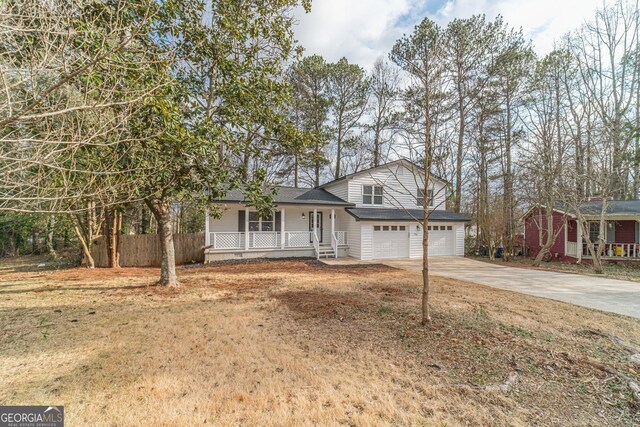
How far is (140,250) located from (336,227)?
402 inches

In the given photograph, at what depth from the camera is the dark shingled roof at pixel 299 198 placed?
13.2 metres

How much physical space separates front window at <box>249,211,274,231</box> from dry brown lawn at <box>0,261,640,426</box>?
782 cm

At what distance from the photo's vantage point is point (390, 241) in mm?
14758

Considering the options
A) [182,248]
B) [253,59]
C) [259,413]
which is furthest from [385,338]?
[182,248]

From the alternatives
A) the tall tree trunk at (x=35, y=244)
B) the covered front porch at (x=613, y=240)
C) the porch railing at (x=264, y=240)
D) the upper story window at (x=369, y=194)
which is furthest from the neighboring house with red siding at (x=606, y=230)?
the tall tree trunk at (x=35, y=244)

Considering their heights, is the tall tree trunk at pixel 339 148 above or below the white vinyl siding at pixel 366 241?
above

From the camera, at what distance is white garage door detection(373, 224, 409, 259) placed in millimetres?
14500

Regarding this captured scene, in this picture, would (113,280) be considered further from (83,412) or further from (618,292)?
(618,292)

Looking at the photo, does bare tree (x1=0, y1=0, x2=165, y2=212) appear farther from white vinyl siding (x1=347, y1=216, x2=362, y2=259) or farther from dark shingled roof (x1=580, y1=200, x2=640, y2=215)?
dark shingled roof (x1=580, y1=200, x2=640, y2=215)

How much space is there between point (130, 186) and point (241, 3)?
562 centimetres

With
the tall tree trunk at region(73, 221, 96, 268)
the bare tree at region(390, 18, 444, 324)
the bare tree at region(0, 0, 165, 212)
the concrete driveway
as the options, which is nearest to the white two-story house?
the concrete driveway

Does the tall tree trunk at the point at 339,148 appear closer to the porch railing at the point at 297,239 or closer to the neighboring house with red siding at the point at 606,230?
the porch railing at the point at 297,239

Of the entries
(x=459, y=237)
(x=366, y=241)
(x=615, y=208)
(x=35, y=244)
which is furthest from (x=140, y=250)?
(x=615, y=208)

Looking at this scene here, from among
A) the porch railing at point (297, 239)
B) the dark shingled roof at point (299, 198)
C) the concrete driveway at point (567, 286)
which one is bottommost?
the concrete driveway at point (567, 286)
